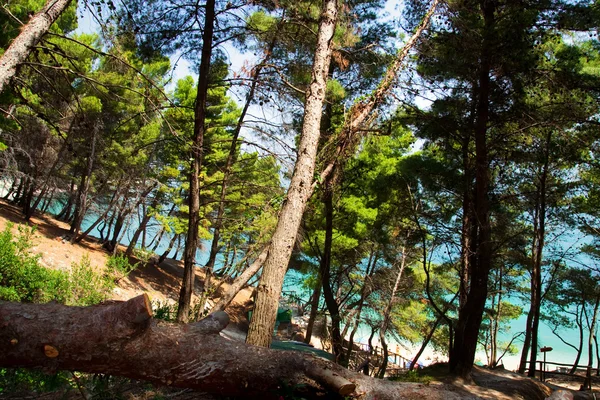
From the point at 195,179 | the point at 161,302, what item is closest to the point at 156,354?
the point at 195,179

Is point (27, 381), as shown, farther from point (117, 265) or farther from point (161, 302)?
point (161, 302)

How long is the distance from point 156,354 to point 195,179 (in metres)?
3.06

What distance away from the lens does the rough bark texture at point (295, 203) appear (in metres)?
4.00

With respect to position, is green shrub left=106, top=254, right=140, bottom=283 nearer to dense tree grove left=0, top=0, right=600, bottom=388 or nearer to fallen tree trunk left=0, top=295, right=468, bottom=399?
dense tree grove left=0, top=0, right=600, bottom=388

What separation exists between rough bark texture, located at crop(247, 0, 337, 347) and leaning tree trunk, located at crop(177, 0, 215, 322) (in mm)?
1562

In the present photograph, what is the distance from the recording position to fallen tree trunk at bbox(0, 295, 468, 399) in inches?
108

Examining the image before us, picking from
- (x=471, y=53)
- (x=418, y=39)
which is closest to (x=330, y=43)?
(x=418, y=39)

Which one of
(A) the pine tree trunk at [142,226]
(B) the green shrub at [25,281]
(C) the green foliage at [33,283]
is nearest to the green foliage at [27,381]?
(C) the green foliage at [33,283]

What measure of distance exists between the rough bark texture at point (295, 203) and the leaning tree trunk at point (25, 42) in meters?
2.91

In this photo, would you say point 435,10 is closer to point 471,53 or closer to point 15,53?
point 471,53

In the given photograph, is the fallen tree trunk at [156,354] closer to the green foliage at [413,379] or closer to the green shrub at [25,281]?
the green foliage at [413,379]

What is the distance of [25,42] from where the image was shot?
4.13 meters

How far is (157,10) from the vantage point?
19.6 ft

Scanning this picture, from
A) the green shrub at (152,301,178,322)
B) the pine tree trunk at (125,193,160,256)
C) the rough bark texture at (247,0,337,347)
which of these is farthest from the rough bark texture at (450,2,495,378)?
the pine tree trunk at (125,193,160,256)
